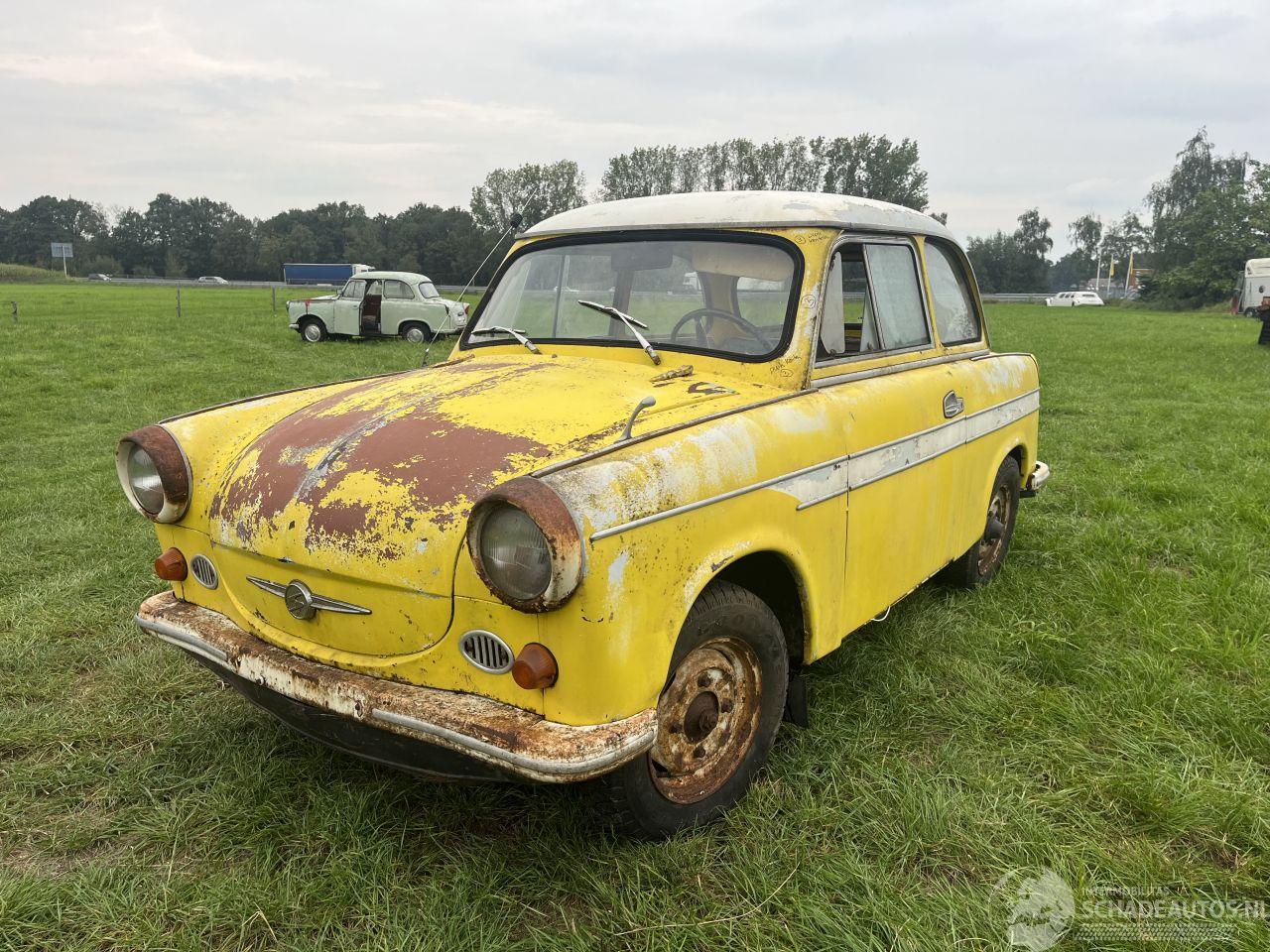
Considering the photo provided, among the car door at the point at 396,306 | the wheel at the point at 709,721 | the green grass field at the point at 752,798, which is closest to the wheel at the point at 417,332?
the car door at the point at 396,306

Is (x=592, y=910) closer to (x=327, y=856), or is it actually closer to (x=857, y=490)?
(x=327, y=856)

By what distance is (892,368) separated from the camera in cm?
341

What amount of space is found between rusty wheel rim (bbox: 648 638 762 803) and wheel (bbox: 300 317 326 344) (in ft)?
57.4

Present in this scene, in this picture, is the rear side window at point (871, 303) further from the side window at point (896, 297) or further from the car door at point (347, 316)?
the car door at point (347, 316)

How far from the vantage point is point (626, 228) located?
3.40 m

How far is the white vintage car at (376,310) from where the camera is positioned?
60.4ft

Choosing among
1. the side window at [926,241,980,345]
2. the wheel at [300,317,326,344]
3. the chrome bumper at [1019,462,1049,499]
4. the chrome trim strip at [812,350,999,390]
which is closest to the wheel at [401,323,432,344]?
the wheel at [300,317,326,344]

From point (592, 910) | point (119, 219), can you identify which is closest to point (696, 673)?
point (592, 910)

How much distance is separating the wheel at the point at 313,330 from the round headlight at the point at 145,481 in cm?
1652

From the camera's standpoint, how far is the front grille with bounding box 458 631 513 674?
2066 mm

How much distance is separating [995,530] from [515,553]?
3.33 meters

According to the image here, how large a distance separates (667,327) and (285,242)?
86406 mm

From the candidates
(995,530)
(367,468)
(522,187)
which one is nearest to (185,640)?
(367,468)

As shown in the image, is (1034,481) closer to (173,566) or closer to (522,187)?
(173,566)
